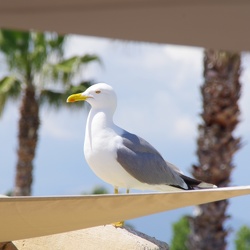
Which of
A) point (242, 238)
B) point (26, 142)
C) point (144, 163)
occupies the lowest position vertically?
point (144, 163)

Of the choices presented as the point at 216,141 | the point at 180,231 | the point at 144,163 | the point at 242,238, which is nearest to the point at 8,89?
the point at 216,141

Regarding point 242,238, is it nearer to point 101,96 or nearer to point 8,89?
point 8,89

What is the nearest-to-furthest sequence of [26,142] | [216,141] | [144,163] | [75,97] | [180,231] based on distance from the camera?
1. [75,97]
2. [144,163]
3. [216,141]
4. [26,142]
5. [180,231]

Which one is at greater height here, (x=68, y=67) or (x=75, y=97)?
(x=68, y=67)

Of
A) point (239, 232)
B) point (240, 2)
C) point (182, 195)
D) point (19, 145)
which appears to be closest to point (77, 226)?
point (182, 195)

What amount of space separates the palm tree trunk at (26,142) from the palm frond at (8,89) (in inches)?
8.6

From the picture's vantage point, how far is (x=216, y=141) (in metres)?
7.73

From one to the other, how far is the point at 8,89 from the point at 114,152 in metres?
8.38

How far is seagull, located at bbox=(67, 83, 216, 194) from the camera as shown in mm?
2723

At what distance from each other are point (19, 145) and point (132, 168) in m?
8.27

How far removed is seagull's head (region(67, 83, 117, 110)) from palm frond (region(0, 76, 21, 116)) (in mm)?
8249

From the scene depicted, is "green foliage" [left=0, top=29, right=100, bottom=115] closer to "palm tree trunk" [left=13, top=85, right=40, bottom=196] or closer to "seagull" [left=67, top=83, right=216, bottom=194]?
"palm tree trunk" [left=13, top=85, right=40, bottom=196]

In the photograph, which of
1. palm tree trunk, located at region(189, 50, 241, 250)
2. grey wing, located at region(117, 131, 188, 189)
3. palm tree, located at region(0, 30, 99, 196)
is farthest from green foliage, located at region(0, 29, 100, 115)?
grey wing, located at region(117, 131, 188, 189)

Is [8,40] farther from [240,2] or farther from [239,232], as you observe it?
[240,2]
